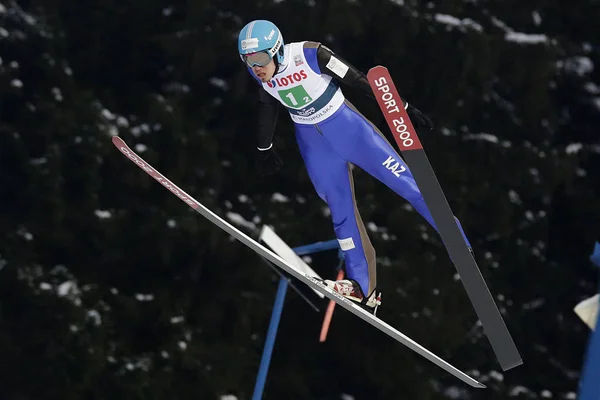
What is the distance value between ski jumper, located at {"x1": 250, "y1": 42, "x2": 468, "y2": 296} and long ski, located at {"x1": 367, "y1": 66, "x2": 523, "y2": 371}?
2.8 inches

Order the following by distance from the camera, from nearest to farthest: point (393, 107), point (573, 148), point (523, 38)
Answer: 1. point (393, 107)
2. point (523, 38)
3. point (573, 148)

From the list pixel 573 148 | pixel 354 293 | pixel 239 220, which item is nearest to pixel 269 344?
pixel 354 293

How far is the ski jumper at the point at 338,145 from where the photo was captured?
252cm

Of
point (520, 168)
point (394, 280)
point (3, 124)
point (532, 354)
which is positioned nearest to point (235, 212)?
point (394, 280)

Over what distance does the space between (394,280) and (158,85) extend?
160 cm

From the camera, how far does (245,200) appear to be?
173 inches

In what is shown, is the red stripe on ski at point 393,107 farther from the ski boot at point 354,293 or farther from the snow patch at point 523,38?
the snow patch at point 523,38

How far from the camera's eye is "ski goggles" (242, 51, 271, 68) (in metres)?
2.42

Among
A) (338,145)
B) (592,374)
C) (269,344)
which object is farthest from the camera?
(269,344)

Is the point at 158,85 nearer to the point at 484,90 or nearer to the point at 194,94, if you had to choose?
the point at 194,94

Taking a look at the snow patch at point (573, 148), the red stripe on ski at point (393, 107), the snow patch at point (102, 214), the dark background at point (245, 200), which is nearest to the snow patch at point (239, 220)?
the dark background at point (245, 200)

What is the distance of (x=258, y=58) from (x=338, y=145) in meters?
0.39

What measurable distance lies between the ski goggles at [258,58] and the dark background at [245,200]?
1.70m

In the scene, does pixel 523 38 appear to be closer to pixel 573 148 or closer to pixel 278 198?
pixel 573 148
